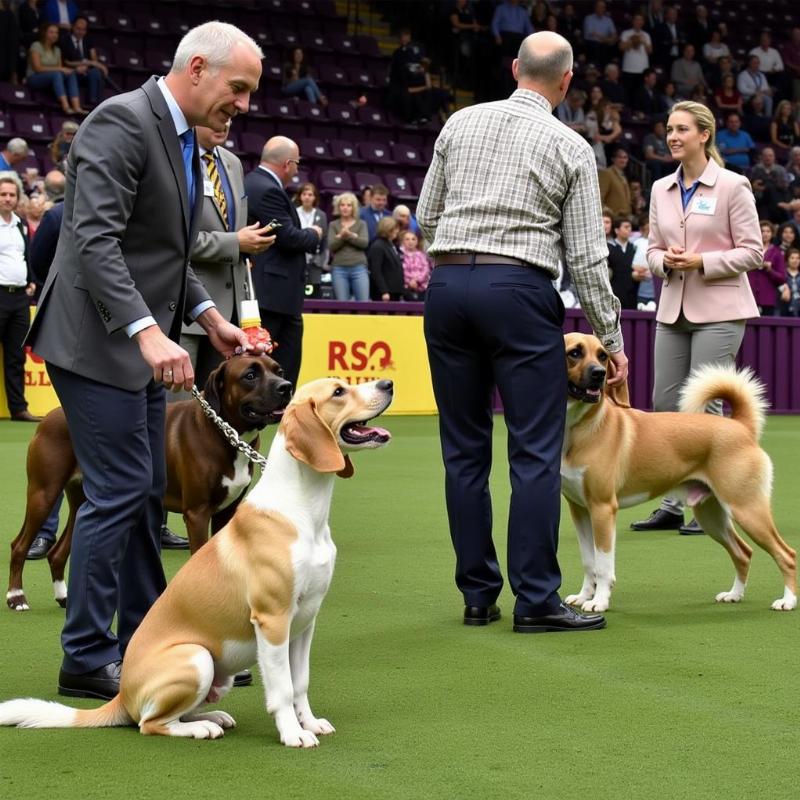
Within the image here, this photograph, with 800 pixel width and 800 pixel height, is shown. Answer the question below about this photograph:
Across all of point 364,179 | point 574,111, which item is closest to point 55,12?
point 364,179

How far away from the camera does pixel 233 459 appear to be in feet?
17.3

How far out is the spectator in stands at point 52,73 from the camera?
645 inches

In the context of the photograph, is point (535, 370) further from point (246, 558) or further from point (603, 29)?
point (603, 29)

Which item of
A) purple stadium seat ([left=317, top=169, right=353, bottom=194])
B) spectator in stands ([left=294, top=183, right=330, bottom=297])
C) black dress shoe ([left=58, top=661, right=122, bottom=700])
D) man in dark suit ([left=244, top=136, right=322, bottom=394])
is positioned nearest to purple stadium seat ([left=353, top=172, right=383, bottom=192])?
purple stadium seat ([left=317, top=169, right=353, bottom=194])

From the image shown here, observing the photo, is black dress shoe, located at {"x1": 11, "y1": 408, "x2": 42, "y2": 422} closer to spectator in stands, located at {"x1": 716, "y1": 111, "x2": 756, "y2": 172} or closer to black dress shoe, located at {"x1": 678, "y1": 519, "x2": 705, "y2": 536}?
black dress shoe, located at {"x1": 678, "y1": 519, "x2": 705, "y2": 536}

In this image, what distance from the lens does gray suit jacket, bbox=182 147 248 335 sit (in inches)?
235

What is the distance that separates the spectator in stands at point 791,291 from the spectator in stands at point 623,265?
178 cm

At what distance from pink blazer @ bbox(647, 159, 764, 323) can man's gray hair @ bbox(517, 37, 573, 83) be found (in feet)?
6.91

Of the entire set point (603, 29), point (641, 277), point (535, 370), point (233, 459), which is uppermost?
point (603, 29)

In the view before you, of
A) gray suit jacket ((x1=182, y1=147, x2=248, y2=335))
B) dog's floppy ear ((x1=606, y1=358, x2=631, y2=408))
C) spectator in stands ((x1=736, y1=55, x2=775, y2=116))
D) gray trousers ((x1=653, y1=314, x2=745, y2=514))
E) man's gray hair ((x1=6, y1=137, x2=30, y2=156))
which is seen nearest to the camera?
dog's floppy ear ((x1=606, y1=358, x2=631, y2=408))

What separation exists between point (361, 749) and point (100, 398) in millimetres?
1201

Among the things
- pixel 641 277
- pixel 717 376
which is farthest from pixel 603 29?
pixel 717 376

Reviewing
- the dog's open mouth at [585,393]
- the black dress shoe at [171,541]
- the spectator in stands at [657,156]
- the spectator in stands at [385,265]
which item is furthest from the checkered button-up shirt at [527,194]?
the spectator in stands at [657,156]

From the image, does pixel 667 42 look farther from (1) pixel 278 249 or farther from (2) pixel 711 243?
(2) pixel 711 243
